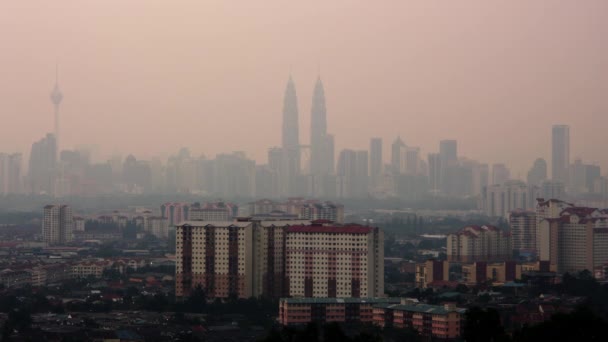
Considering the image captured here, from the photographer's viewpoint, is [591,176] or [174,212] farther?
[591,176]

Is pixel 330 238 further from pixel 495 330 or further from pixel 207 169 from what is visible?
pixel 207 169

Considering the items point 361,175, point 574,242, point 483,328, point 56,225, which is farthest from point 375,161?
point 483,328

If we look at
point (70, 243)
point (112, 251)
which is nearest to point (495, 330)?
point (112, 251)

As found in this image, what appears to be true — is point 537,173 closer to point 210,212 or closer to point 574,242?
point 210,212

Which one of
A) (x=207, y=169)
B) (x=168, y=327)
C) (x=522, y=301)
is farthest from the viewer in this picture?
(x=207, y=169)

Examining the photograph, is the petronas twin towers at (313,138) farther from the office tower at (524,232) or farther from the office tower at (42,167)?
the office tower at (524,232)

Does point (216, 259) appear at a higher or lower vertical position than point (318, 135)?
lower

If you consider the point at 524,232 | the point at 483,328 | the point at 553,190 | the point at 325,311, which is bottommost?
the point at 325,311
